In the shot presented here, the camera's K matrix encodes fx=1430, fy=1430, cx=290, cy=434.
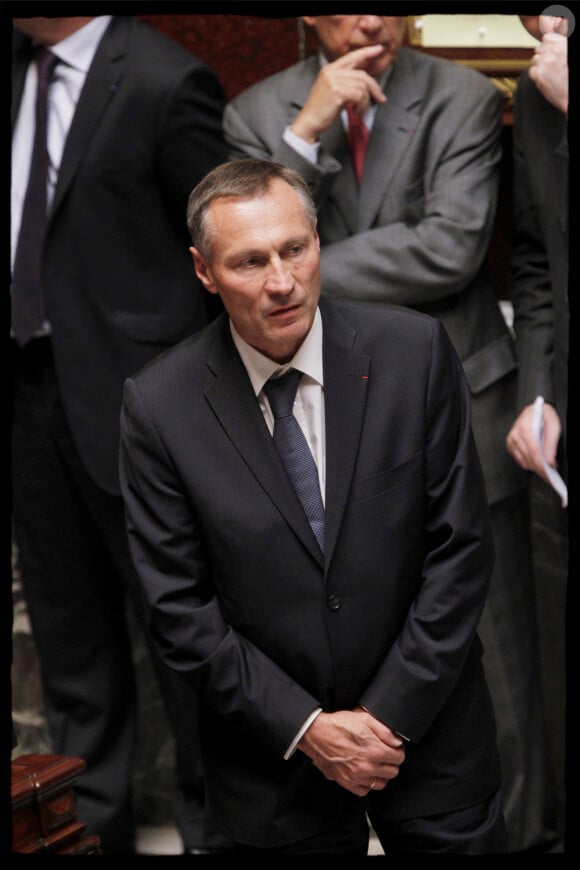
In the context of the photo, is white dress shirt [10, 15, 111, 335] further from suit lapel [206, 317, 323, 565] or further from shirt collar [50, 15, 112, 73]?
suit lapel [206, 317, 323, 565]

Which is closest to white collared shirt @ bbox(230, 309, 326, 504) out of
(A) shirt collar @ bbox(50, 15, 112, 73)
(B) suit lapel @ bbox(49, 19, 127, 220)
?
(B) suit lapel @ bbox(49, 19, 127, 220)

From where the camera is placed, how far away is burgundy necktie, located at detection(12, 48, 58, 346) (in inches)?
127

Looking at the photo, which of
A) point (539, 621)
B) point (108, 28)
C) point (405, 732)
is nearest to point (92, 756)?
point (539, 621)

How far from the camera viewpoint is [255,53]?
3605 mm

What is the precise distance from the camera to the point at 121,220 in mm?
3209

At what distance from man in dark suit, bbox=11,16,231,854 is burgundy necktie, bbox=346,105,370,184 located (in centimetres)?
30

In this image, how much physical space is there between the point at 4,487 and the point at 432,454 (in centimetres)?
116

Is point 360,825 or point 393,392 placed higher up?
point 393,392

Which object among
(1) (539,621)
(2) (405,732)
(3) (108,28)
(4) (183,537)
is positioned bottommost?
(1) (539,621)

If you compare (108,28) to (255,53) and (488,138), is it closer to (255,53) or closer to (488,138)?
(255,53)

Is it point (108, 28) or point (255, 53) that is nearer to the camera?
point (108, 28)

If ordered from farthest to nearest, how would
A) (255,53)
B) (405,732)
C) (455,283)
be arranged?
1. (255,53)
2. (455,283)
3. (405,732)

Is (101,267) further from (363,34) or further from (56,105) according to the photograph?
(363,34)

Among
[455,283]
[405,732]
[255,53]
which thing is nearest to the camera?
[405,732]
